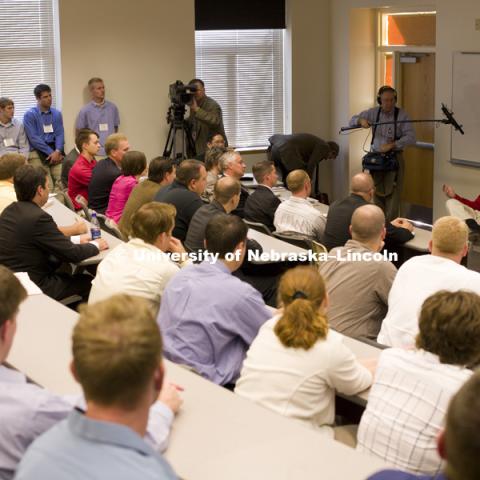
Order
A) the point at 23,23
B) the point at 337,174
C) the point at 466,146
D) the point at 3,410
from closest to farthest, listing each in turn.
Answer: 1. the point at 3,410
2. the point at 466,146
3. the point at 23,23
4. the point at 337,174

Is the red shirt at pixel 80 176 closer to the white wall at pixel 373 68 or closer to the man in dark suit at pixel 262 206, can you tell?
the man in dark suit at pixel 262 206

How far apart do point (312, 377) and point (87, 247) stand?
8.97 feet

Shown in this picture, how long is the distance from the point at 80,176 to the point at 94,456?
6.52m

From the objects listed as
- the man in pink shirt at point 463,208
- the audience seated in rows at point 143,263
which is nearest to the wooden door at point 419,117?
the man in pink shirt at point 463,208

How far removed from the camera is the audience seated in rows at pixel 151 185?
668 cm

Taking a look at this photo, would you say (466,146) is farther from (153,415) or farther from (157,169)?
(153,415)

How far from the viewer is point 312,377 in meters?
3.13

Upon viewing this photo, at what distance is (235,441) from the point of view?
2723 millimetres

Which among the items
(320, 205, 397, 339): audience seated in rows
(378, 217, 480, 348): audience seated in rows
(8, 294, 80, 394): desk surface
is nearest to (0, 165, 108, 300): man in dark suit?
(8, 294, 80, 394): desk surface

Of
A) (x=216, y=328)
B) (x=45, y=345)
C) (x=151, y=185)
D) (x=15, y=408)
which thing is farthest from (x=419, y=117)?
(x=15, y=408)

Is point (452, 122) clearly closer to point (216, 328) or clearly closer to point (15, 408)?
point (216, 328)

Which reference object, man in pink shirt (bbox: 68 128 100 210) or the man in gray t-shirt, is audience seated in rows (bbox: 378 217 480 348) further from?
the man in gray t-shirt

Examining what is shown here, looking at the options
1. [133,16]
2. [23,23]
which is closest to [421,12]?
[133,16]

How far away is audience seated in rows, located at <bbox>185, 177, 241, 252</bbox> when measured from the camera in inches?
236
